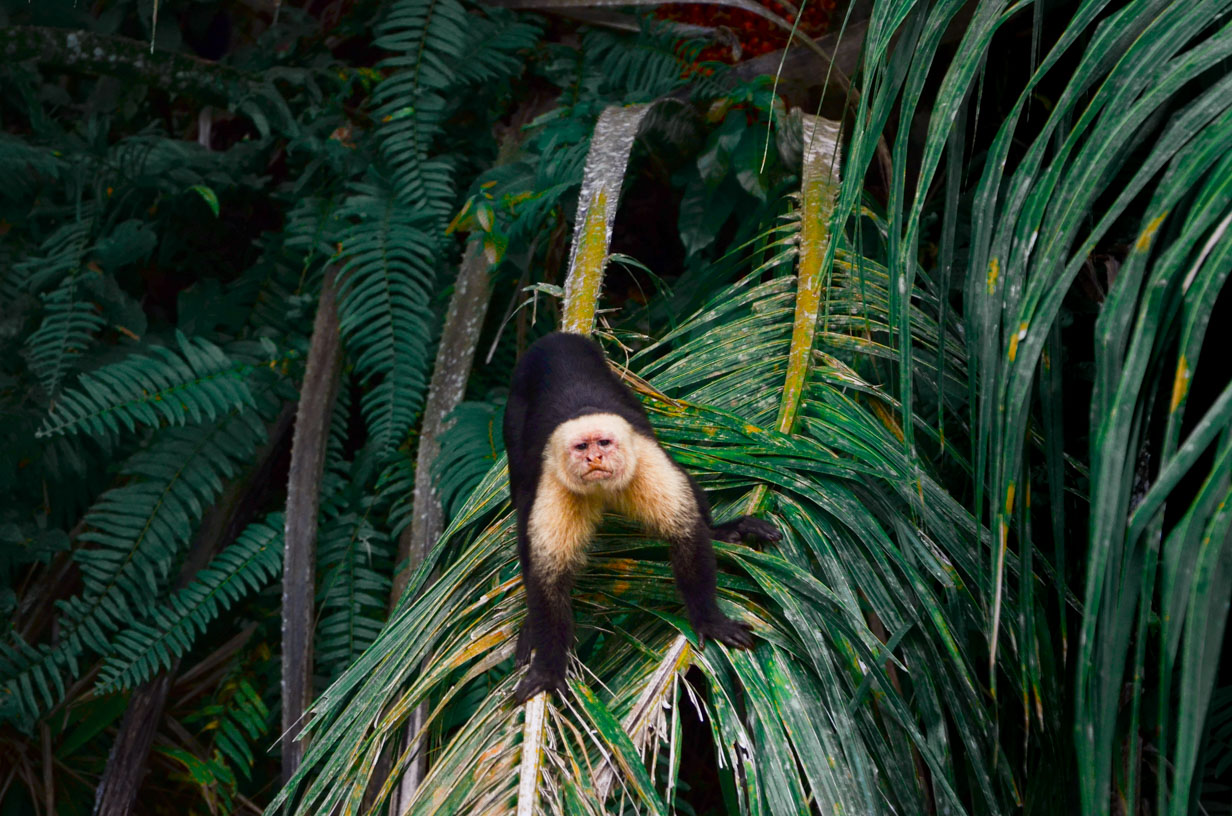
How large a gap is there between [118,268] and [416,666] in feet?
7.47

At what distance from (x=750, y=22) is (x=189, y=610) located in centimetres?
244

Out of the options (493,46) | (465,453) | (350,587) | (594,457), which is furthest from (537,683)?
(493,46)

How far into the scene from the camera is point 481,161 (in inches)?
138

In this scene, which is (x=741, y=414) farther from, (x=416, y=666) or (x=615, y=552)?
(x=416, y=666)

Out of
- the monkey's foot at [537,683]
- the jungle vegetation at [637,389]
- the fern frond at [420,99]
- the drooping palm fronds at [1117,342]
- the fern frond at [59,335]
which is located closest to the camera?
the drooping palm fronds at [1117,342]

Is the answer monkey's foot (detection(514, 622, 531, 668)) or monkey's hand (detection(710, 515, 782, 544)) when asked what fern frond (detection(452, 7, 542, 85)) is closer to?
monkey's hand (detection(710, 515, 782, 544))

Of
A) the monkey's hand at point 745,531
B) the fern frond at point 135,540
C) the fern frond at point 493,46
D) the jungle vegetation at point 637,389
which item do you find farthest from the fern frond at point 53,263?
the monkey's hand at point 745,531

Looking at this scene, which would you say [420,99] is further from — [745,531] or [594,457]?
[745,531]

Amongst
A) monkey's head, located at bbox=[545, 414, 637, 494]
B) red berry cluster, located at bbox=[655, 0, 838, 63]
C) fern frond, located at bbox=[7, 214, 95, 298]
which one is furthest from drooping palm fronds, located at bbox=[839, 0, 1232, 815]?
fern frond, located at bbox=[7, 214, 95, 298]

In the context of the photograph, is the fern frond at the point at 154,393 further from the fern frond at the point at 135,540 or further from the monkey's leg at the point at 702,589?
the monkey's leg at the point at 702,589

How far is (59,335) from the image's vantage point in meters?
3.13

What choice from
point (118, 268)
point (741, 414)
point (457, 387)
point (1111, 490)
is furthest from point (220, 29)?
point (1111, 490)

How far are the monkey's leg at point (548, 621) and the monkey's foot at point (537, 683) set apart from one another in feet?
0.08

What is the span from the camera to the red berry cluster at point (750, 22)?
3332 millimetres
